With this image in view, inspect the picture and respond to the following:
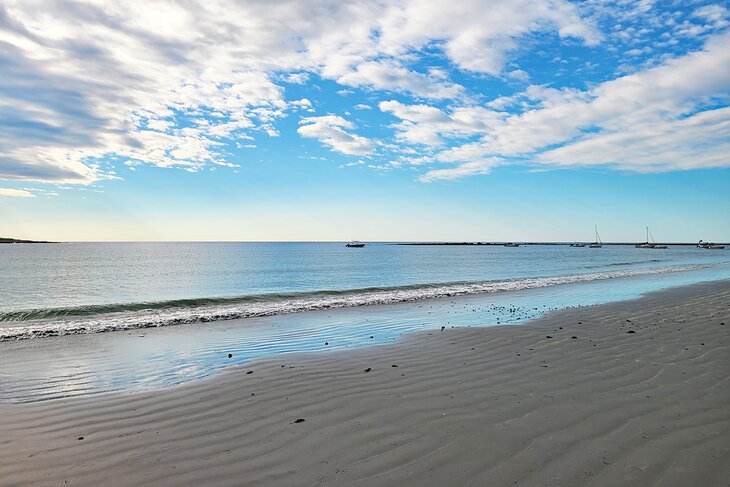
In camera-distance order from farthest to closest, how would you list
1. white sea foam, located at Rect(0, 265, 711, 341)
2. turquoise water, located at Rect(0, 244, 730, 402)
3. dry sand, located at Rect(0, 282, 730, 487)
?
1. white sea foam, located at Rect(0, 265, 711, 341)
2. turquoise water, located at Rect(0, 244, 730, 402)
3. dry sand, located at Rect(0, 282, 730, 487)

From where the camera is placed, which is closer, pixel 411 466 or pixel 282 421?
pixel 411 466

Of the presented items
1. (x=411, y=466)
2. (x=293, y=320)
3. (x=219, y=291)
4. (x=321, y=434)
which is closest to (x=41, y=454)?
→ (x=321, y=434)

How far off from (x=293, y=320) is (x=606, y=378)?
12484 millimetres

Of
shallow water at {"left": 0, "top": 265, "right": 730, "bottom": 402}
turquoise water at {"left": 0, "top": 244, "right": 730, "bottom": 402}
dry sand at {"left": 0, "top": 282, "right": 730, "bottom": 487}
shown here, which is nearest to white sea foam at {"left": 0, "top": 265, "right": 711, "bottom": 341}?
turquoise water at {"left": 0, "top": 244, "right": 730, "bottom": 402}

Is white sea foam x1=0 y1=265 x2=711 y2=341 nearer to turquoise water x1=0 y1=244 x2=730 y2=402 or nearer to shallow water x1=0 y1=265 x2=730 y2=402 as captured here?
turquoise water x1=0 y1=244 x2=730 y2=402

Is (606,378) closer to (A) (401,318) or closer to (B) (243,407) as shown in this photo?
(B) (243,407)

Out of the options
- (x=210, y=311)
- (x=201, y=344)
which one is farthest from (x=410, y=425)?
(x=210, y=311)

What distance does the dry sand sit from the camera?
463cm

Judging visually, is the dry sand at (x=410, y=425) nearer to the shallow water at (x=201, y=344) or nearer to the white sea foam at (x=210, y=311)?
the shallow water at (x=201, y=344)

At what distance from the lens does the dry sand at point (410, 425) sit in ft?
15.2

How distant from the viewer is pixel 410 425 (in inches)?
232

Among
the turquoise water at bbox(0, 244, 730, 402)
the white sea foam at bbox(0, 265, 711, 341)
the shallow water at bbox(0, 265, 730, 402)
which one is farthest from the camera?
the white sea foam at bbox(0, 265, 711, 341)

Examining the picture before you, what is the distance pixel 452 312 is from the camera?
1909cm

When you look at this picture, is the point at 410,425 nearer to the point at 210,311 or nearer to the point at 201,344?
the point at 201,344
